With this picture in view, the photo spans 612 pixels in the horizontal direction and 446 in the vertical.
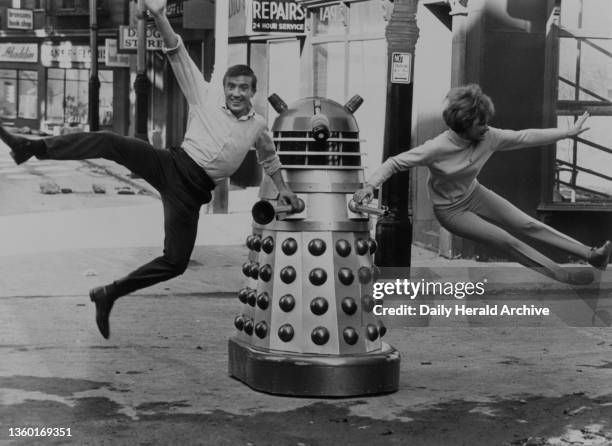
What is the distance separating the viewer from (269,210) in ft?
25.6

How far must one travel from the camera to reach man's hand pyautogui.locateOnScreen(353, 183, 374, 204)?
762 cm

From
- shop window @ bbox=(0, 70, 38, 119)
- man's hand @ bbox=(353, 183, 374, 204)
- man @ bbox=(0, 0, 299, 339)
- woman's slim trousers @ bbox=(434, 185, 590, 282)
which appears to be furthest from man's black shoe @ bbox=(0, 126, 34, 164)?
shop window @ bbox=(0, 70, 38, 119)

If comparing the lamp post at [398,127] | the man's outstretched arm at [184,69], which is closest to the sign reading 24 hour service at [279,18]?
the lamp post at [398,127]

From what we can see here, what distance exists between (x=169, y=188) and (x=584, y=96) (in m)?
9.46

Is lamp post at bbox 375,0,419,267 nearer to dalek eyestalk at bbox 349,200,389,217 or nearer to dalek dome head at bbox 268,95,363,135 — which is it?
dalek dome head at bbox 268,95,363,135

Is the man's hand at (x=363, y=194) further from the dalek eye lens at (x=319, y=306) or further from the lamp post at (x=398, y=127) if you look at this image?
the lamp post at (x=398, y=127)

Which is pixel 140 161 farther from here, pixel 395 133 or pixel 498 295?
pixel 498 295

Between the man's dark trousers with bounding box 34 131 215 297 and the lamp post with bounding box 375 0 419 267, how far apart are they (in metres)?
4.11

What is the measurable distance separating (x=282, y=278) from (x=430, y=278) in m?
6.59

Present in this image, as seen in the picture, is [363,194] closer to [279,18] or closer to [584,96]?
[584,96]

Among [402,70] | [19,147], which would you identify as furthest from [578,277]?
[402,70]

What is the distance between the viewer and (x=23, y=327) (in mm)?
10391

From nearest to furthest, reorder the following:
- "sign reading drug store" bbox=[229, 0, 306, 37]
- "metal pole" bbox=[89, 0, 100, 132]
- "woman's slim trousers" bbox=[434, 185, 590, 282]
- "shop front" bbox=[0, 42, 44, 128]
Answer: "woman's slim trousers" bbox=[434, 185, 590, 282] < "sign reading drug store" bbox=[229, 0, 306, 37] < "metal pole" bbox=[89, 0, 100, 132] < "shop front" bbox=[0, 42, 44, 128]

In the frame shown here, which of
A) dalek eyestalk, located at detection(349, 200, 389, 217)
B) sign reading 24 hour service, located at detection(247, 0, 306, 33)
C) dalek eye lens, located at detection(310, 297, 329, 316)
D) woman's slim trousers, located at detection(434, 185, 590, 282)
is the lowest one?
dalek eye lens, located at detection(310, 297, 329, 316)
